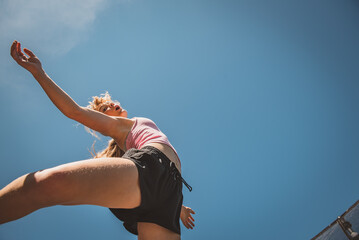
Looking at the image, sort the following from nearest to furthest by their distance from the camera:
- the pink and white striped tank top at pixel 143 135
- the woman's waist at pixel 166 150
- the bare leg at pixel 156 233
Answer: the bare leg at pixel 156 233 < the woman's waist at pixel 166 150 < the pink and white striped tank top at pixel 143 135

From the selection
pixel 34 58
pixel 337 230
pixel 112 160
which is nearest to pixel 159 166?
pixel 112 160

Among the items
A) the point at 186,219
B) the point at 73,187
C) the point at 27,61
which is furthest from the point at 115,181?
the point at 186,219

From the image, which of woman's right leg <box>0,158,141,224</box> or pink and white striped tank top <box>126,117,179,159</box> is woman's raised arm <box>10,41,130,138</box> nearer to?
pink and white striped tank top <box>126,117,179,159</box>

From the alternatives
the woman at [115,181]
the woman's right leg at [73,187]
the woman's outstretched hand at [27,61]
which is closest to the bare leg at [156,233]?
the woman at [115,181]

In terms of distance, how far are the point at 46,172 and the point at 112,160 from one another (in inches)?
13.4

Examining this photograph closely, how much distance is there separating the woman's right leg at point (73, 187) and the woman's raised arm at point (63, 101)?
0.50 m

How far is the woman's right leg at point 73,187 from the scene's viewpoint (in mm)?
1020

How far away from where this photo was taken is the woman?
41.2 inches

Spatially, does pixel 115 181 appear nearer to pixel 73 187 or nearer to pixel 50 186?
pixel 73 187

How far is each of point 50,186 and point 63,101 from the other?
0.70 m

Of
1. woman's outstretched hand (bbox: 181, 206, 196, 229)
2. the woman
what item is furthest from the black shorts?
woman's outstretched hand (bbox: 181, 206, 196, 229)

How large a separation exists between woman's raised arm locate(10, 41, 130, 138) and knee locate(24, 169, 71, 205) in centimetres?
56

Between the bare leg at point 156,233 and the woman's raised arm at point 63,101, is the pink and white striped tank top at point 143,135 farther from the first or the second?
the bare leg at point 156,233

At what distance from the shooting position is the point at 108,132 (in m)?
1.87
